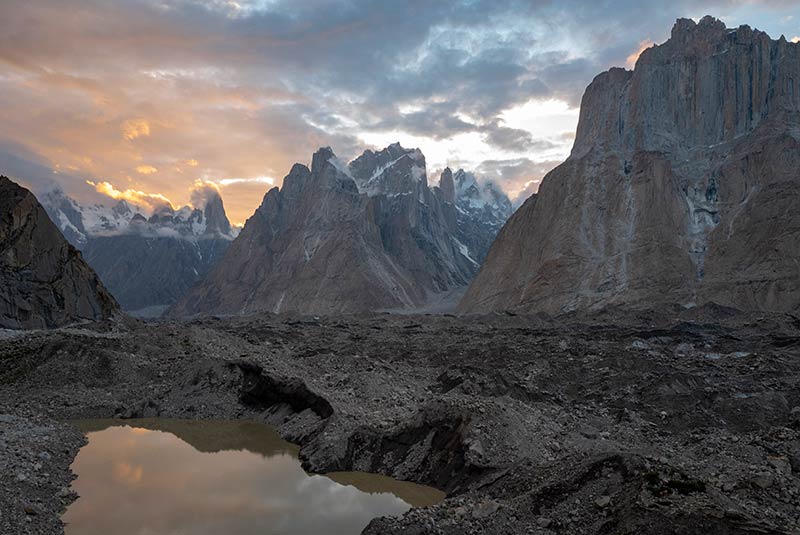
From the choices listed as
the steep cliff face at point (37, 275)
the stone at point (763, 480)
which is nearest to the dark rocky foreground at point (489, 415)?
the stone at point (763, 480)

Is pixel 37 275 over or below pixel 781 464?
over

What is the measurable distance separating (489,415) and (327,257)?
136m

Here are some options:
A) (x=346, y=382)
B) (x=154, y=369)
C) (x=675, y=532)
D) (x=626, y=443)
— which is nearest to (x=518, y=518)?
(x=675, y=532)

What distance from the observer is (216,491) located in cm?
1825

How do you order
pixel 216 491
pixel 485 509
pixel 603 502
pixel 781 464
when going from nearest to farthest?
pixel 603 502 < pixel 485 509 < pixel 781 464 < pixel 216 491

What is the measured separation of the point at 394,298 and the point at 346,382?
117m

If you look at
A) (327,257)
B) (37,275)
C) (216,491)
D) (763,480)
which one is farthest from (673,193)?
(216,491)

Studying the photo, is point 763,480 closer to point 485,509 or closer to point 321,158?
point 485,509

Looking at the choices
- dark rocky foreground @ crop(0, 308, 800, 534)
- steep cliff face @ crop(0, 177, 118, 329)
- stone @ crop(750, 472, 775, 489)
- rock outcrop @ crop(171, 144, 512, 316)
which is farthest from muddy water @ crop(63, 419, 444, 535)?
rock outcrop @ crop(171, 144, 512, 316)

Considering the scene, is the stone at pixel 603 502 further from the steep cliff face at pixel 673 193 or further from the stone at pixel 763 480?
the steep cliff face at pixel 673 193

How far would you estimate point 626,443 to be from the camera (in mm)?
21359

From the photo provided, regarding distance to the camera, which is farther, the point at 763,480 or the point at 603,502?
the point at 763,480

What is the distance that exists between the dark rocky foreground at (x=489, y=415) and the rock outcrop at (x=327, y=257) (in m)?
99.7

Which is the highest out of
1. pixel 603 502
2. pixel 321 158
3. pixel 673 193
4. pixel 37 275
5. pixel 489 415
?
pixel 321 158
